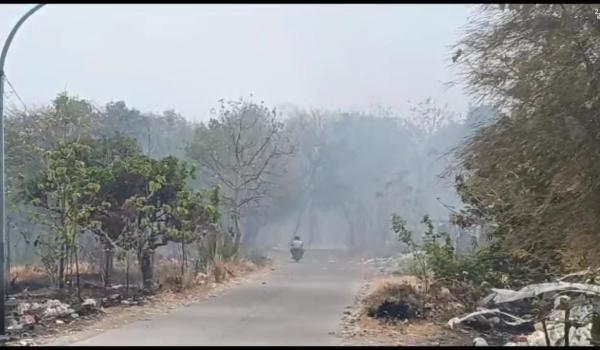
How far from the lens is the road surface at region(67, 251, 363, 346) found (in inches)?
314

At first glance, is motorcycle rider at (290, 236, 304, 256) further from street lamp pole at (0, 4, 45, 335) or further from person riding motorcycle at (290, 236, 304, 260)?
street lamp pole at (0, 4, 45, 335)

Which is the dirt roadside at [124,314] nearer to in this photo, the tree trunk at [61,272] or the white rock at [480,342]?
the tree trunk at [61,272]

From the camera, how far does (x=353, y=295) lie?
1270 centimetres

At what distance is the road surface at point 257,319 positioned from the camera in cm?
798

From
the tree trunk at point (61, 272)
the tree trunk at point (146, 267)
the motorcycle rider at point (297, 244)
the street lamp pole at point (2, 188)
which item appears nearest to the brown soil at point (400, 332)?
the street lamp pole at point (2, 188)

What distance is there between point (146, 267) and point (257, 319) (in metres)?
4.43

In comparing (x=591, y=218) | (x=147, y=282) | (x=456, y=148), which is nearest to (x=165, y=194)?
(x=147, y=282)

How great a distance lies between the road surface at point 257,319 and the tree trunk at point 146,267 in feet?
4.93

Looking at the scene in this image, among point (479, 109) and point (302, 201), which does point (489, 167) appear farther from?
point (302, 201)

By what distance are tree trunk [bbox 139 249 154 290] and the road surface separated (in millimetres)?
1501

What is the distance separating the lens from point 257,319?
9562mm

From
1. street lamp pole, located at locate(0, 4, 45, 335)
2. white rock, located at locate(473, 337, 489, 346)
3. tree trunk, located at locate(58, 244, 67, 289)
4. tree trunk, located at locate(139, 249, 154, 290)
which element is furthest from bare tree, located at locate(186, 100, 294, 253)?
white rock, located at locate(473, 337, 489, 346)

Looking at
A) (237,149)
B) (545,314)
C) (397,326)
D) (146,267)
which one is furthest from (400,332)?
(237,149)

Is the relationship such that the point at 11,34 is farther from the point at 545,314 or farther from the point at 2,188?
the point at 545,314
